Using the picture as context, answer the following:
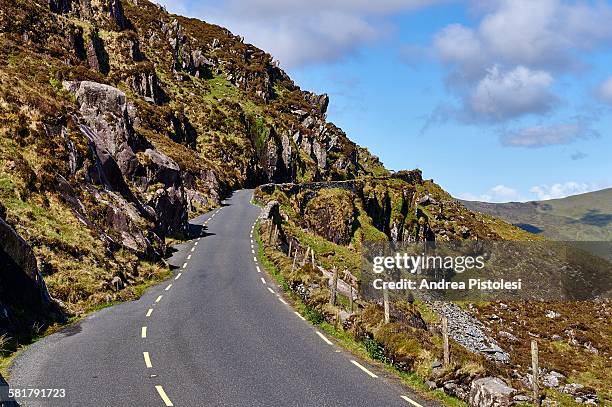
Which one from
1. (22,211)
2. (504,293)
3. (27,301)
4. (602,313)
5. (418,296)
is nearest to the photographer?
(27,301)

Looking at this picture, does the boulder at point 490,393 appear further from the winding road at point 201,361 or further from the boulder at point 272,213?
the boulder at point 272,213

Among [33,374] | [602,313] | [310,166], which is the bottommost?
[602,313]

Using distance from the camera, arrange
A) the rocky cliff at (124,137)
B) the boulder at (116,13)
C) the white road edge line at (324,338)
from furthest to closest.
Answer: the boulder at (116,13)
the rocky cliff at (124,137)
the white road edge line at (324,338)

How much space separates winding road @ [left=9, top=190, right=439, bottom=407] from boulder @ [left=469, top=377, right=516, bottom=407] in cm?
96

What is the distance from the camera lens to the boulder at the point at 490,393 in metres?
10.3

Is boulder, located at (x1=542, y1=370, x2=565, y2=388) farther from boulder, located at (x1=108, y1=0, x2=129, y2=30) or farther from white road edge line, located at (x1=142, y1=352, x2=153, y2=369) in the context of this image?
boulder, located at (x1=108, y1=0, x2=129, y2=30)

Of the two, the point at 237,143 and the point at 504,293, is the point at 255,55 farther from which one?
the point at 504,293

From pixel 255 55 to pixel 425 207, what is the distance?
71304 millimetres

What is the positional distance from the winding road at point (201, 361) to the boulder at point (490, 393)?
96 cm

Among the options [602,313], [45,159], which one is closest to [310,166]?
[602,313]

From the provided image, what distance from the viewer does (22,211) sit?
74.0 feet

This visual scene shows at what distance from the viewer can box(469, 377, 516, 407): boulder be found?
33.9ft

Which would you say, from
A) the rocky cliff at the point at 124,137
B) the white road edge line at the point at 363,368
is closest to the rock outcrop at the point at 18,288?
the rocky cliff at the point at 124,137

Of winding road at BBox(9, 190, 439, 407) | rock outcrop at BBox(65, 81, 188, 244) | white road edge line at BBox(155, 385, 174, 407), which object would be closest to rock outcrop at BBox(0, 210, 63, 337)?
winding road at BBox(9, 190, 439, 407)
